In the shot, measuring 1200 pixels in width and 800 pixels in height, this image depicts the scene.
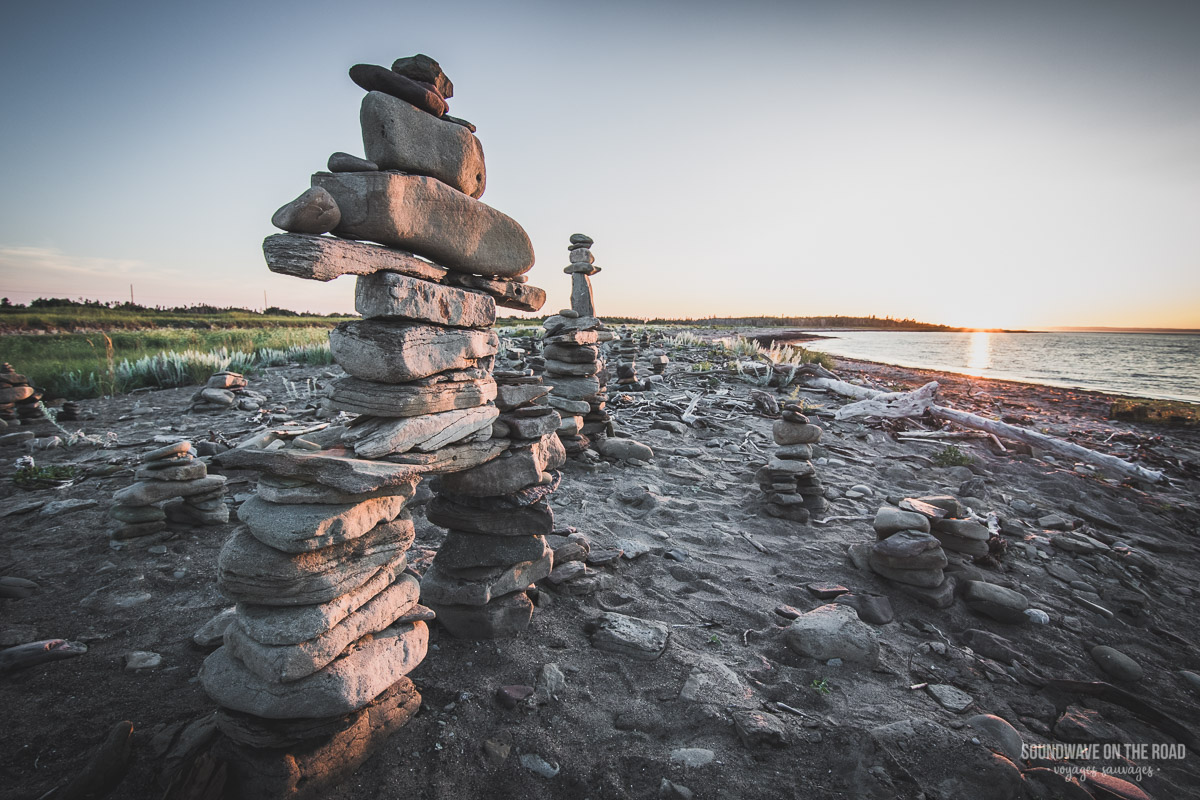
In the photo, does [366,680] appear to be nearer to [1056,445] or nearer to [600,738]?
[600,738]

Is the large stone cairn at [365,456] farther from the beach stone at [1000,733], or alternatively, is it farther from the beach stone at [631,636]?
the beach stone at [1000,733]

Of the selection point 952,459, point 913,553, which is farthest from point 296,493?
point 952,459

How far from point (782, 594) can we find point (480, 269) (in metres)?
3.77

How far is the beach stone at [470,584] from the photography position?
332 centimetres

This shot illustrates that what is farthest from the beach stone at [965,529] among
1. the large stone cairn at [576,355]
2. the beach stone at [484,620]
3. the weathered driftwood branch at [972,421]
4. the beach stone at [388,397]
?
the weathered driftwood branch at [972,421]

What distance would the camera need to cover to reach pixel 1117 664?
134 inches

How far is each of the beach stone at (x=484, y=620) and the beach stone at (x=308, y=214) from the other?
265 centimetres

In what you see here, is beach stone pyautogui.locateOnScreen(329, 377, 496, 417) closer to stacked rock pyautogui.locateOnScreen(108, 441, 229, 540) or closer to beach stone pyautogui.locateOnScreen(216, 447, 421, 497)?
beach stone pyautogui.locateOnScreen(216, 447, 421, 497)

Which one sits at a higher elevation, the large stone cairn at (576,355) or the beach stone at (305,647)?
the large stone cairn at (576,355)

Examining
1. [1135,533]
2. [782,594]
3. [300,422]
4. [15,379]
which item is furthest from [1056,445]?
[15,379]

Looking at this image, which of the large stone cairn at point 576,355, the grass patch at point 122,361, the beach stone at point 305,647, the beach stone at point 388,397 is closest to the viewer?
the beach stone at point 305,647

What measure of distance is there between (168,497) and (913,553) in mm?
7228

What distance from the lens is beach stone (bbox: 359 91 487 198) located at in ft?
8.44

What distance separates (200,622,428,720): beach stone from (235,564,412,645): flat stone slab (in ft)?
0.70
